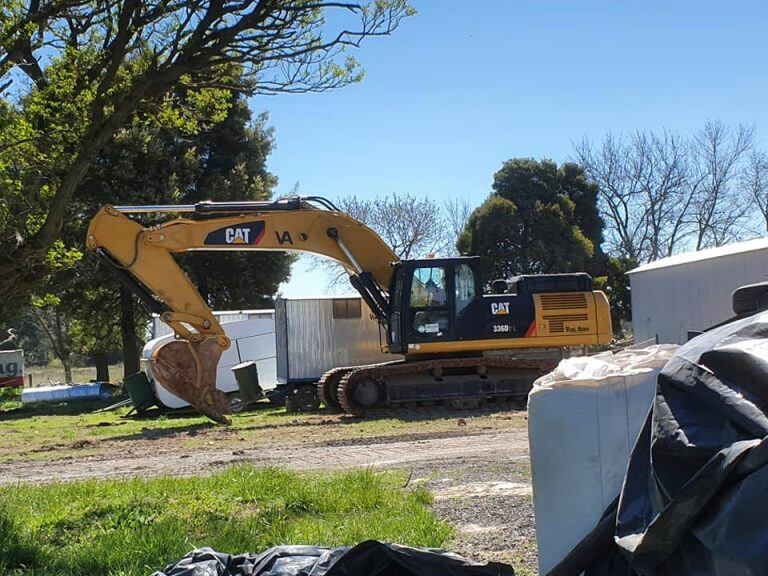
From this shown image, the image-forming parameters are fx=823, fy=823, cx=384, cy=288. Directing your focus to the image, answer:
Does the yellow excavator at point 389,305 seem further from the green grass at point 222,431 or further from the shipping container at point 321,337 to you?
the shipping container at point 321,337

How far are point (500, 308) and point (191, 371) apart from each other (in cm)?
627

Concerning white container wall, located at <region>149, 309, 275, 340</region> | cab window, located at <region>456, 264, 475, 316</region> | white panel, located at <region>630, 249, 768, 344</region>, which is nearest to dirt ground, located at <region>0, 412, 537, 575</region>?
cab window, located at <region>456, 264, 475, 316</region>

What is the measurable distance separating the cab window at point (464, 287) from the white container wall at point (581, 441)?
1281cm

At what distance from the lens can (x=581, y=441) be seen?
3.66m

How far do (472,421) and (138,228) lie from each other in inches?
286

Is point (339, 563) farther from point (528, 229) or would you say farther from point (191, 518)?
point (528, 229)

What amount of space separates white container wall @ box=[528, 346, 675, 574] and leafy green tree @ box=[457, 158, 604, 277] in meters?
32.4

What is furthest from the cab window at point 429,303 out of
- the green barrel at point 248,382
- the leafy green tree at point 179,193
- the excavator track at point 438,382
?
the leafy green tree at point 179,193

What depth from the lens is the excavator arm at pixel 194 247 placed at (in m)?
15.4

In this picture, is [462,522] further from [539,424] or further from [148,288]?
[148,288]

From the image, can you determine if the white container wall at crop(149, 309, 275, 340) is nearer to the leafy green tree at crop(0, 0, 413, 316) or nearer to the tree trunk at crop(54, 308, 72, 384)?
the leafy green tree at crop(0, 0, 413, 316)

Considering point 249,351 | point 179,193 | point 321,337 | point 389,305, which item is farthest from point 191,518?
point 179,193

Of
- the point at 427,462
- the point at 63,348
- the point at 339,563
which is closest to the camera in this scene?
the point at 339,563

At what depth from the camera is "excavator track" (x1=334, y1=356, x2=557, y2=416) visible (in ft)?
54.7
